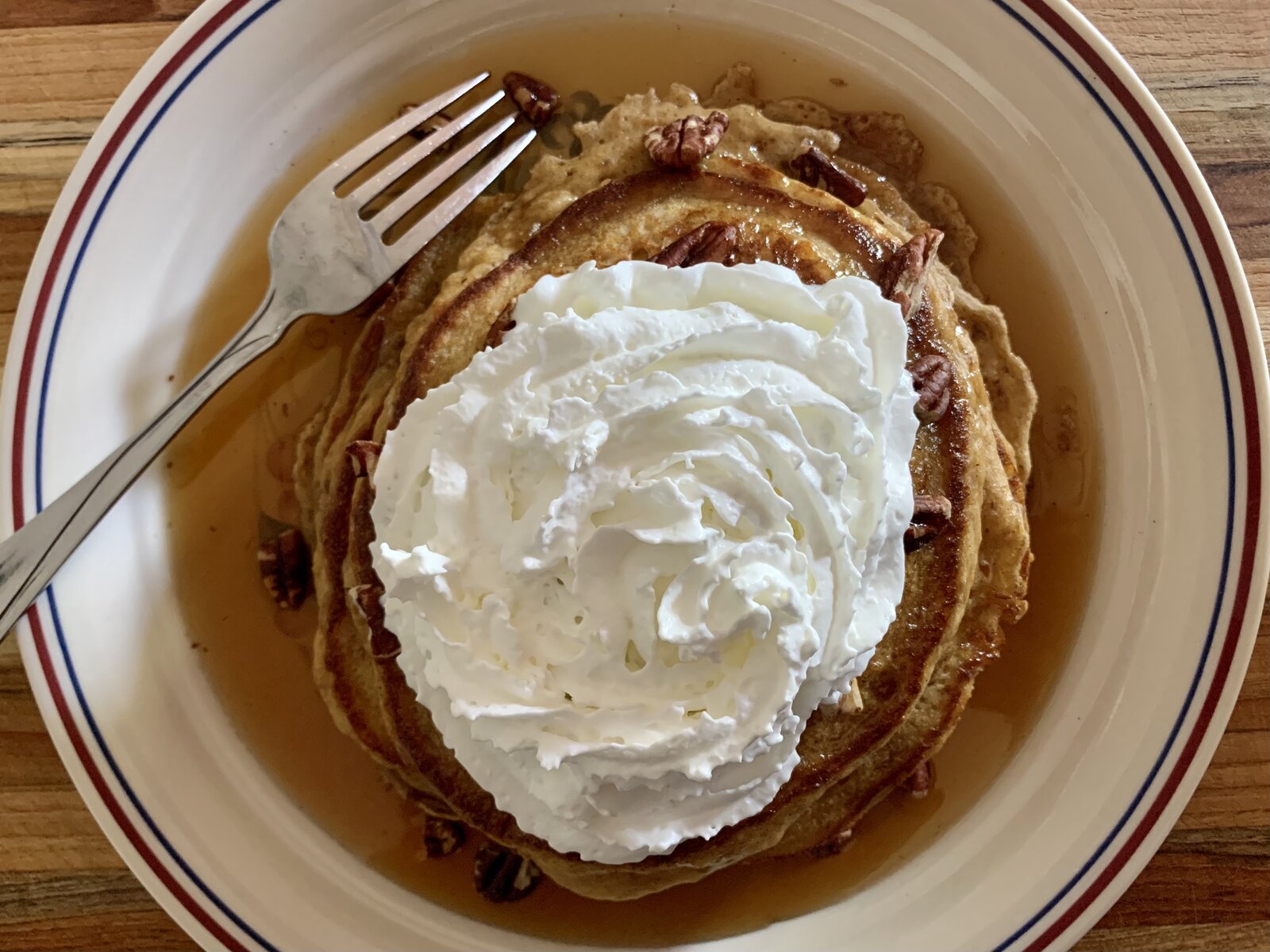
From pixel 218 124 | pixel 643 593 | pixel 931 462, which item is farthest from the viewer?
pixel 218 124

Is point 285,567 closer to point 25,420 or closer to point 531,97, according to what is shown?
point 25,420

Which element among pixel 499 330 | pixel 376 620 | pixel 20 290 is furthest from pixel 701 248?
pixel 20 290

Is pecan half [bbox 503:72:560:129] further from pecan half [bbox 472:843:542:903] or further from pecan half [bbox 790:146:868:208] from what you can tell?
pecan half [bbox 472:843:542:903]

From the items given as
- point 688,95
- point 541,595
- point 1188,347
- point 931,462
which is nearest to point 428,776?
point 541,595

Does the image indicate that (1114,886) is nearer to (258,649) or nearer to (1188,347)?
(1188,347)

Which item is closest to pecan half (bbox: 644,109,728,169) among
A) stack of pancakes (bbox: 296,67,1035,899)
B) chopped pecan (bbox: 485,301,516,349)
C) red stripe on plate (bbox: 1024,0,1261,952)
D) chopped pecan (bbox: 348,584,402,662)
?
stack of pancakes (bbox: 296,67,1035,899)
